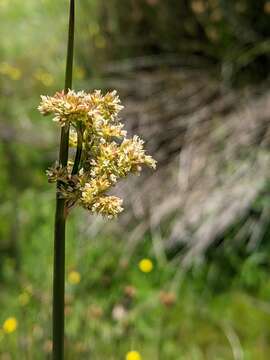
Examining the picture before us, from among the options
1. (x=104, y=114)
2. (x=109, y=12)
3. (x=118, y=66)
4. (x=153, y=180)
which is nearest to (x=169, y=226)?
(x=153, y=180)

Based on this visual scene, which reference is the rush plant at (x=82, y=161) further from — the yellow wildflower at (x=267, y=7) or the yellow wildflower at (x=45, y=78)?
the yellow wildflower at (x=45, y=78)

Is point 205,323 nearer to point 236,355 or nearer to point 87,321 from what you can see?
point 236,355

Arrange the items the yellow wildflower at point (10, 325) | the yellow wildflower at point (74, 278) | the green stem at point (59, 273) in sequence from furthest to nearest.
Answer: the yellow wildflower at point (74, 278)
the yellow wildflower at point (10, 325)
the green stem at point (59, 273)

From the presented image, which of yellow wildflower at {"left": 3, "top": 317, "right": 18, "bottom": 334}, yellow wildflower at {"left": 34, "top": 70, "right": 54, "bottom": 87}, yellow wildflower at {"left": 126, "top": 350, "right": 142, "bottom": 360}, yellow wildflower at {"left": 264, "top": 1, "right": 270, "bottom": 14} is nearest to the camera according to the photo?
yellow wildflower at {"left": 126, "top": 350, "right": 142, "bottom": 360}

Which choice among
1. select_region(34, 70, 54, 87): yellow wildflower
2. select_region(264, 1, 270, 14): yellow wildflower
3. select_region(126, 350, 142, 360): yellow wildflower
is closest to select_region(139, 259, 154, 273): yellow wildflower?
select_region(126, 350, 142, 360): yellow wildflower

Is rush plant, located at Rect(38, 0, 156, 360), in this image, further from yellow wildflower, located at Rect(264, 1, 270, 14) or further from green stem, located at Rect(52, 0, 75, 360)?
yellow wildflower, located at Rect(264, 1, 270, 14)

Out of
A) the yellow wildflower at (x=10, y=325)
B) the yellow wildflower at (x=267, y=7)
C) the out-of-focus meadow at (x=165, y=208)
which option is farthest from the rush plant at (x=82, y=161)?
the yellow wildflower at (x=267, y=7)

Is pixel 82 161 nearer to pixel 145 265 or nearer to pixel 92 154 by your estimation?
pixel 92 154
